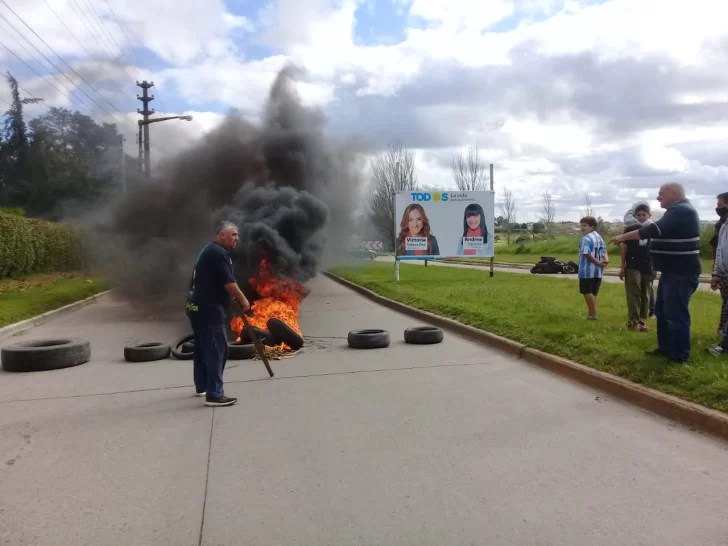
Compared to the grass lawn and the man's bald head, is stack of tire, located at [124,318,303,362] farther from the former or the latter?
the man's bald head

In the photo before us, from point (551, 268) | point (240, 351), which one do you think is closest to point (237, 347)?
point (240, 351)

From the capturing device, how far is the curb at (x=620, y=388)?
15.9 feet

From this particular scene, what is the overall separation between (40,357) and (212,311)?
3.36 m

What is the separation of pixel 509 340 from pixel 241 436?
Result: 4758 mm

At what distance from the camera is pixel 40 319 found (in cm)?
1340

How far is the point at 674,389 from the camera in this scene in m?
5.48

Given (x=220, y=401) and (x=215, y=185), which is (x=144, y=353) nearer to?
(x=220, y=401)

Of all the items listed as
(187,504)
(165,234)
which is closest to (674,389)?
(187,504)

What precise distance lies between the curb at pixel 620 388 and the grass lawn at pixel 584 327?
0.12 meters

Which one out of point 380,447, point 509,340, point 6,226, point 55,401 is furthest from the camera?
point 6,226

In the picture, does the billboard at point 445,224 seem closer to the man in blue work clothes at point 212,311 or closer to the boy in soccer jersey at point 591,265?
the boy in soccer jersey at point 591,265

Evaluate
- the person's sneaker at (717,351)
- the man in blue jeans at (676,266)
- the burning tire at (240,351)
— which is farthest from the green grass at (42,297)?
the person's sneaker at (717,351)

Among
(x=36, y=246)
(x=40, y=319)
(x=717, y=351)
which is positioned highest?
(x=36, y=246)

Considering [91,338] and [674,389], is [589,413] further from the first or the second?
[91,338]
